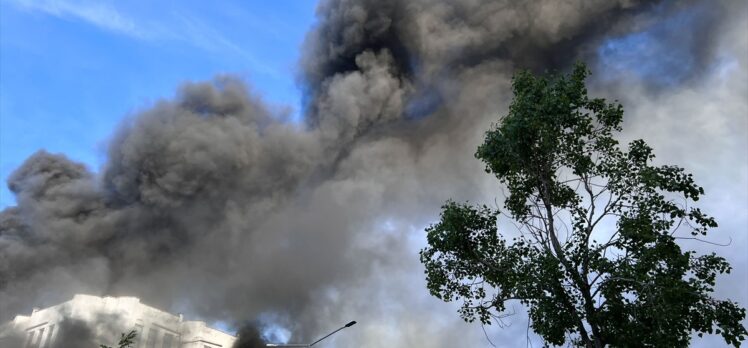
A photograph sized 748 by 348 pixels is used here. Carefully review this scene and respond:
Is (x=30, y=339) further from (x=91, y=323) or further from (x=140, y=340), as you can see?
(x=140, y=340)

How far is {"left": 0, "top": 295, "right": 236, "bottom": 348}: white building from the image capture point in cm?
4166

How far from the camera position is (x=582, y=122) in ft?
44.9

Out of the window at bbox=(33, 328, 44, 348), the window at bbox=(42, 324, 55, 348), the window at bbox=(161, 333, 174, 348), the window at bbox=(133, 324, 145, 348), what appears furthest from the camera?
the window at bbox=(161, 333, 174, 348)

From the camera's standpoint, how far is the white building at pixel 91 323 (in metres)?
41.7

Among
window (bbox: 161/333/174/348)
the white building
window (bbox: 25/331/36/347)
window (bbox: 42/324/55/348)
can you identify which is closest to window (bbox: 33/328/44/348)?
the white building

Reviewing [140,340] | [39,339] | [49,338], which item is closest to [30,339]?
[39,339]

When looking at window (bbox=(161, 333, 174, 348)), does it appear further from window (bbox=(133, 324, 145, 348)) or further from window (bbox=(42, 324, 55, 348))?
window (bbox=(42, 324, 55, 348))

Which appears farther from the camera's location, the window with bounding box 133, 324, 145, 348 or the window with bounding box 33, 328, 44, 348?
the window with bounding box 133, 324, 145, 348

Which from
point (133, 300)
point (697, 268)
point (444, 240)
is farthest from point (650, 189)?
point (133, 300)

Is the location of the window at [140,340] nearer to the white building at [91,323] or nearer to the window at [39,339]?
the white building at [91,323]

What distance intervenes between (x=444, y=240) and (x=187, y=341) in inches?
1871

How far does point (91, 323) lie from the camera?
41.9 meters

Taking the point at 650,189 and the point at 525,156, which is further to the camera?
the point at 525,156

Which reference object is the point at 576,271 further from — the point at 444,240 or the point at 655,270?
the point at 444,240
